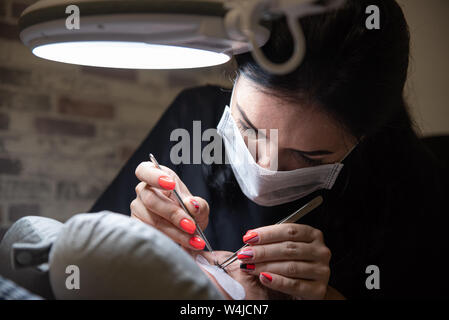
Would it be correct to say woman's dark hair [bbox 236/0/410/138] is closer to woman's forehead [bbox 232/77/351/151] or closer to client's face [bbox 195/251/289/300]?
woman's forehead [bbox 232/77/351/151]

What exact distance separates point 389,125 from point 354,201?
16 cm

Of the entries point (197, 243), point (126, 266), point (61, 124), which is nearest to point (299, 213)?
point (197, 243)

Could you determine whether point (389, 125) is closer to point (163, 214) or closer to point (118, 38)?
point (163, 214)

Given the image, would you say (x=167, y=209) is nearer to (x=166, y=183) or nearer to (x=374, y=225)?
(x=166, y=183)

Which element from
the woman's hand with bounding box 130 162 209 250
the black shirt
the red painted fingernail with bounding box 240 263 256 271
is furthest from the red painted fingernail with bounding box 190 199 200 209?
the black shirt

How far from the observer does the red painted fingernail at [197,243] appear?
0.65 metres

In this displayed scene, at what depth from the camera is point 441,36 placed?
92cm

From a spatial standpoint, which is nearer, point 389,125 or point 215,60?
point 215,60

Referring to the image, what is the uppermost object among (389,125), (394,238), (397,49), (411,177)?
(397,49)

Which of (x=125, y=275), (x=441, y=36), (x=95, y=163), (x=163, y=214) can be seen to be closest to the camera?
(x=125, y=275)

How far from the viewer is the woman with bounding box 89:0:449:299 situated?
65cm

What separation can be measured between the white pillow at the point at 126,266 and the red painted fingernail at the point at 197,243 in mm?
231

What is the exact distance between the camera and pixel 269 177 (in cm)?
73
